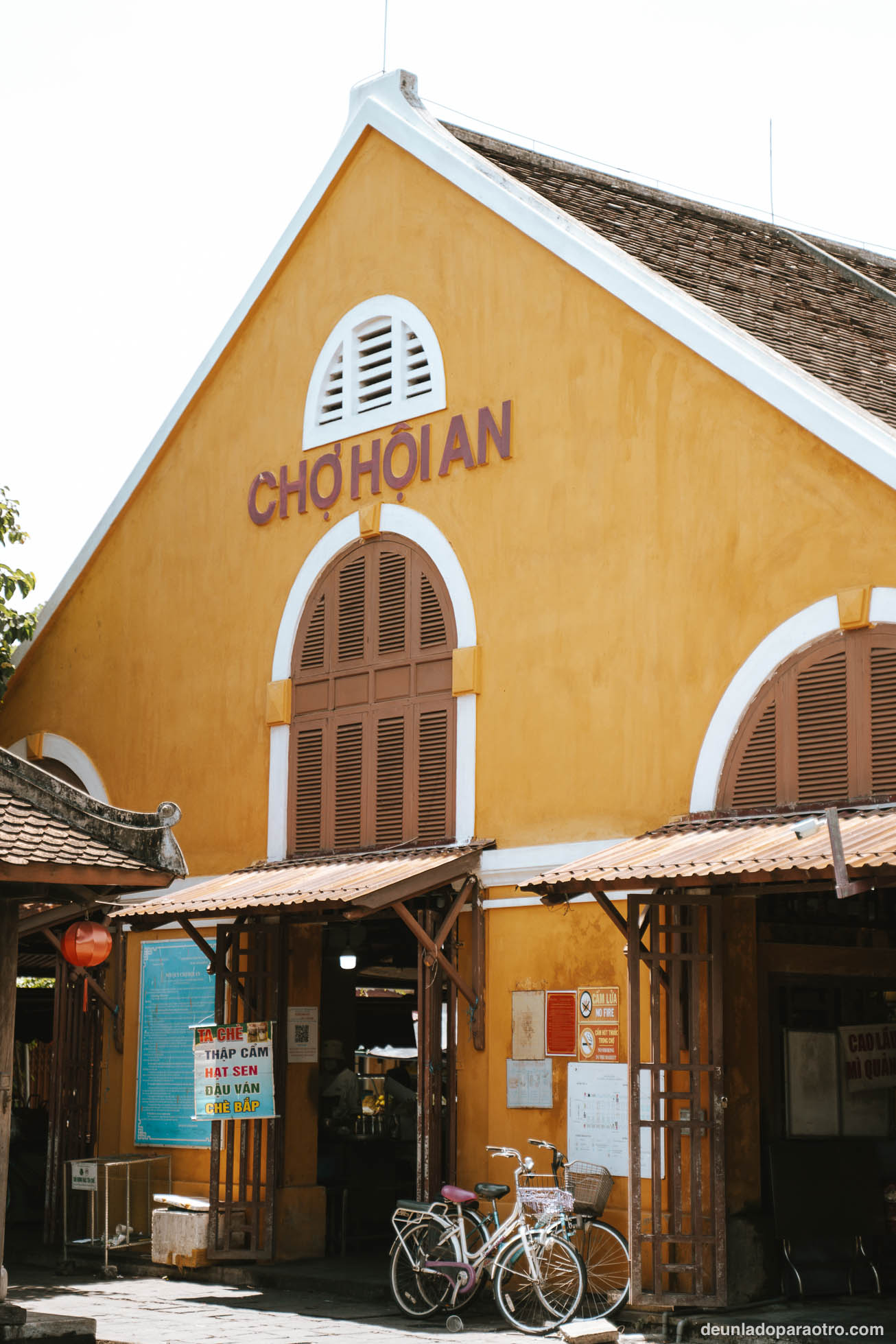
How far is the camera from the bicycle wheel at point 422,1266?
12078mm

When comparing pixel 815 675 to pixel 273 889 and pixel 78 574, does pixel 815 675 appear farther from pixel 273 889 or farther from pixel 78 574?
pixel 78 574

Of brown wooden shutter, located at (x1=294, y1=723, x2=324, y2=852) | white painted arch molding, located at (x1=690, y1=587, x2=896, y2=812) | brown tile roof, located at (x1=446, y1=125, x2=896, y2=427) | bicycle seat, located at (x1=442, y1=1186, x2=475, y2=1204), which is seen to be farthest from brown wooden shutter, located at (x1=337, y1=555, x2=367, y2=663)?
bicycle seat, located at (x1=442, y1=1186, x2=475, y2=1204)

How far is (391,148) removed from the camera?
50.8 ft

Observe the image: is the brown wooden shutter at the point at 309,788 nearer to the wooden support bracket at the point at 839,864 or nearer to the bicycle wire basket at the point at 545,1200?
the bicycle wire basket at the point at 545,1200

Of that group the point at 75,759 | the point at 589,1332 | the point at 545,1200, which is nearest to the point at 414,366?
the point at 75,759

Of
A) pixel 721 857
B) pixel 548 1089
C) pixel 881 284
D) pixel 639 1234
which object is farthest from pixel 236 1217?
pixel 881 284

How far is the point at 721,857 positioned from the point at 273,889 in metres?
4.47

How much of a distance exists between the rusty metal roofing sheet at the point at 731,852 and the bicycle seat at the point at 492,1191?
2151 mm

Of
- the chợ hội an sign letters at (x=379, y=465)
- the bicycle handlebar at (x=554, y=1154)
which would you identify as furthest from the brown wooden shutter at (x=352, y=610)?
the bicycle handlebar at (x=554, y=1154)

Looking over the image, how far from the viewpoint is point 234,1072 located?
14258mm

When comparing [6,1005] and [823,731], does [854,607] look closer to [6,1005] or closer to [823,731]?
[823,731]

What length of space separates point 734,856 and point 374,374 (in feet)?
21.3

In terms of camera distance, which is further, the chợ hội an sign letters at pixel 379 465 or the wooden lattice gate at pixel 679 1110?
the chợ hội an sign letters at pixel 379 465

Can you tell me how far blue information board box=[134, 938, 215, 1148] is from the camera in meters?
15.6
